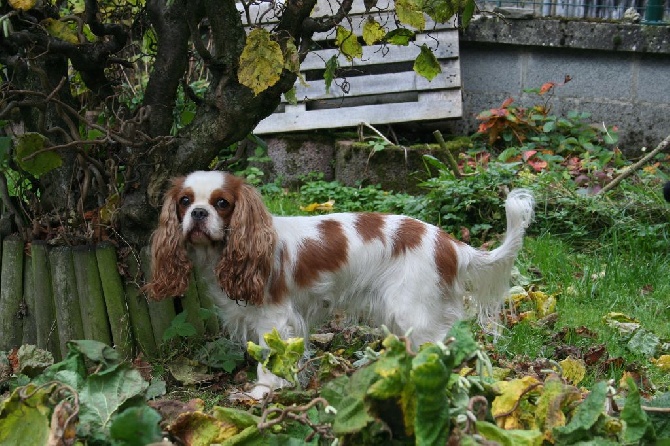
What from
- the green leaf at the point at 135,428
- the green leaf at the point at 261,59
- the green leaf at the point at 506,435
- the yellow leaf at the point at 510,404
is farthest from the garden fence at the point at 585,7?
the green leaf at the point at 135,428

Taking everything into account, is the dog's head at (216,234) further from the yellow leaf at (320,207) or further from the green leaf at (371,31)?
the yellow leaf at (320,207)

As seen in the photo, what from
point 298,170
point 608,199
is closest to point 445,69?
point 298,170

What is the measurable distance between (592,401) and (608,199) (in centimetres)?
456

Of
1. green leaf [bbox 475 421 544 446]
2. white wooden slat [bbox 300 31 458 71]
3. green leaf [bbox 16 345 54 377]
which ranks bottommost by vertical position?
green leaf [bbox 16 345 54 377]

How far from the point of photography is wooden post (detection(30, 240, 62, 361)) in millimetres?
3930

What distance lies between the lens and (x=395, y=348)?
188 cm

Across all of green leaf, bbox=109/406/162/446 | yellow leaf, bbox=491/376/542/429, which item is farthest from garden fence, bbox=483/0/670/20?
green leaf, bbox=109/406/162/446

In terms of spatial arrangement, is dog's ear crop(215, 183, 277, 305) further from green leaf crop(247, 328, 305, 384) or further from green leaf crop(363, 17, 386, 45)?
green leaf crop(247, 328, 305, 384)

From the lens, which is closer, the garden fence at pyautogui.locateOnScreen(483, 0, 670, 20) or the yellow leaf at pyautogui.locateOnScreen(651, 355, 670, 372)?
the yellow leaf at pyautogui.locateOnScreen(651, 355, 670, 372)

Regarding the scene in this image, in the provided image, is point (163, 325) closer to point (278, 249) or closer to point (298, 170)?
point (278, 249)

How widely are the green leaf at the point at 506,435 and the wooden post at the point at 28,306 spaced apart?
2715 millimetres

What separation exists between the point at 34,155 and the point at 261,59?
1.06 m

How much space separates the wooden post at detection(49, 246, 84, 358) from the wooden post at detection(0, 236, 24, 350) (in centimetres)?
21

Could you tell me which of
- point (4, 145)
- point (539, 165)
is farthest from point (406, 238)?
point (539, 165)
